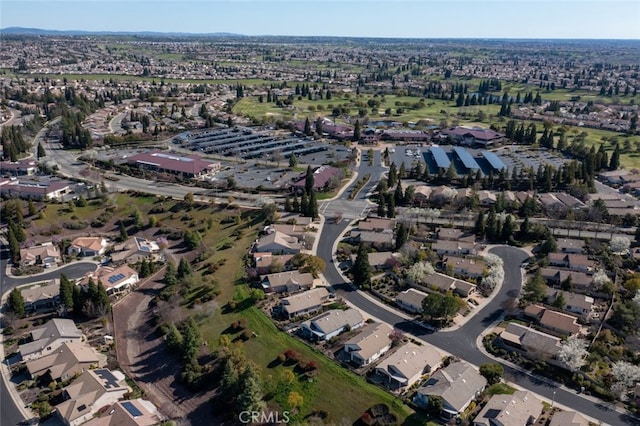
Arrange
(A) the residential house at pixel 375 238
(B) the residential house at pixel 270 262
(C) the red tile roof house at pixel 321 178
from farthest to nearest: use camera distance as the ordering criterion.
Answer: (C) the red tile roof house at pixel 321 178
(A) the residential house at pixel 375 238
(B) the residential house at pixel 270 262

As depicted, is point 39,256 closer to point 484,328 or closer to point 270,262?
point 270,262

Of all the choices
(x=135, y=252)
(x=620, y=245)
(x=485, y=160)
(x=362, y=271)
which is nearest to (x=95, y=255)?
(x=135, y=252)

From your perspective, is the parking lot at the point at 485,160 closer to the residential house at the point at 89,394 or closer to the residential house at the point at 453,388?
the residential house at the point at 453,388

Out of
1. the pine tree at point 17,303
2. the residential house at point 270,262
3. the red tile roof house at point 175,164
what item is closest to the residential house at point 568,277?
the residential house at point 270,262

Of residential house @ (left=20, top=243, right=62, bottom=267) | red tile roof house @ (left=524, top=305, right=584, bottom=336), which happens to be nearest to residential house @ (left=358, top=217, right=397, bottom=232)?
red tile roof house @ (left=524, top=305, right=584, bottom=336)

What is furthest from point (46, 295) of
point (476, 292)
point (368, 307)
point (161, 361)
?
point (476, 292)

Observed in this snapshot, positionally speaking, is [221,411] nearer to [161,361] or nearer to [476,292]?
[161,361]
